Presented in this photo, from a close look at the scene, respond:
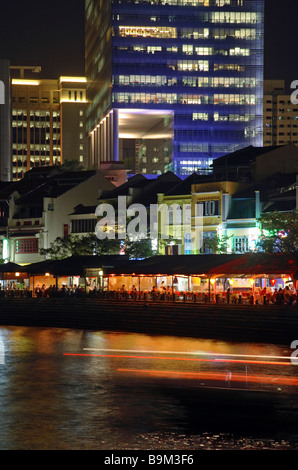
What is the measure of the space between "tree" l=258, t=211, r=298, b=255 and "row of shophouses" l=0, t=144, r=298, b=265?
206 inches

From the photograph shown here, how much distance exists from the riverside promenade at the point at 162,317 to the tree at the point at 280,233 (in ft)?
24.6

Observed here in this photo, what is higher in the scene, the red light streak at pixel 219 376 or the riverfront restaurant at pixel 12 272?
the riverfront restaurant at pixel 12 272

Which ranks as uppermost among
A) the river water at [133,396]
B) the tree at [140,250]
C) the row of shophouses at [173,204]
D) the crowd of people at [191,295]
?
the row of shophouses at [173,204]

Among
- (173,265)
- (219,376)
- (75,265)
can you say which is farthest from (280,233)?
→ (219,376)

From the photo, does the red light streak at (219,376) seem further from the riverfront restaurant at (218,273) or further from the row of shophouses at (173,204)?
the row of shophouses at (173,204)

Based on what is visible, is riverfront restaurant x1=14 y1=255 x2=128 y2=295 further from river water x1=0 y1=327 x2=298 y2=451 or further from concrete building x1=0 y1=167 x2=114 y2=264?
concrete building x1=0 y1=167 x2=114 y2=264

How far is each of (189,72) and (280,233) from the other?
115 metres

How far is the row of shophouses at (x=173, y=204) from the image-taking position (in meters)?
79.5

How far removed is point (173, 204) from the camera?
88.2 m

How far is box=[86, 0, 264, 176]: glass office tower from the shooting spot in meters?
176

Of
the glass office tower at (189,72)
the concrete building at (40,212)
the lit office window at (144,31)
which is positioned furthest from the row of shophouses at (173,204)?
the lit office window at (144,31)

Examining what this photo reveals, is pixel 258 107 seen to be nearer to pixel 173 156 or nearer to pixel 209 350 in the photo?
pixel 173 156

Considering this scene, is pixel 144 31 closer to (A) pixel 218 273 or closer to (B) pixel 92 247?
(B) pixel 92 247
